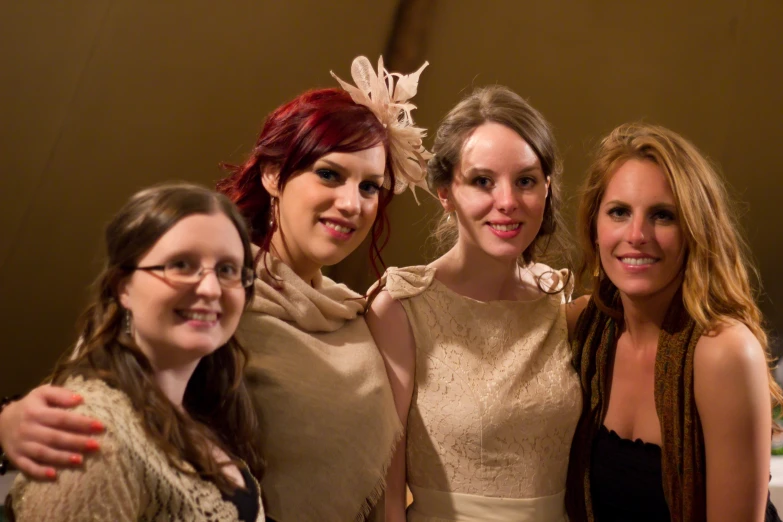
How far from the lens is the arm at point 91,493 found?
132 cm

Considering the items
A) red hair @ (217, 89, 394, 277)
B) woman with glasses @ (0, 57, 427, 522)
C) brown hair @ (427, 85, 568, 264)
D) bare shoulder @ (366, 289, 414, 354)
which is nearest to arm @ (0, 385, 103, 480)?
woman with glasses @ (0, 57, 427, 522)

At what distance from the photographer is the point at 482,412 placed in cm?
224

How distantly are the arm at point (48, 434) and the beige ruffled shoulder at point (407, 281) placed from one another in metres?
1.04

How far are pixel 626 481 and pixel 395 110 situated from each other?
3.54 feet

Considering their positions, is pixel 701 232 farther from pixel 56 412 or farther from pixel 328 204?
pixel 56 412

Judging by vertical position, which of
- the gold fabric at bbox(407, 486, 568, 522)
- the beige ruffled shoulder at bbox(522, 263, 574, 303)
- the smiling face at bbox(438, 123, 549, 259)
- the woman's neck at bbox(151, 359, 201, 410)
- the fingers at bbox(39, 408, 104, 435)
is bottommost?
the gold fabric at bbox(407, 486, 568, 522)

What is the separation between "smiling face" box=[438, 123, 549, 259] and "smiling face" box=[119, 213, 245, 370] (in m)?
0.87

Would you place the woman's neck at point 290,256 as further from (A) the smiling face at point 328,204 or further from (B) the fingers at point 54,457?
(B) the fingers at point 54,457

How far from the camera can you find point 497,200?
2.22m

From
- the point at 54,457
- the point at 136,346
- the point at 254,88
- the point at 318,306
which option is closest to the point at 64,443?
the point at 54,457

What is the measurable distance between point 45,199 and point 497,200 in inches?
94.3

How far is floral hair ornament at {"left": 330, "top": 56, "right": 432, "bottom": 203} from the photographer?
2150 millimetres

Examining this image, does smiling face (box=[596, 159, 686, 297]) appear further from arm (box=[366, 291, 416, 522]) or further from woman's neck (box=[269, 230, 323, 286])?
woman's neck (box=[269, 230, 323, 286])

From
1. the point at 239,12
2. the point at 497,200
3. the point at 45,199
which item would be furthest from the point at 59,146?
the point at 497,200
